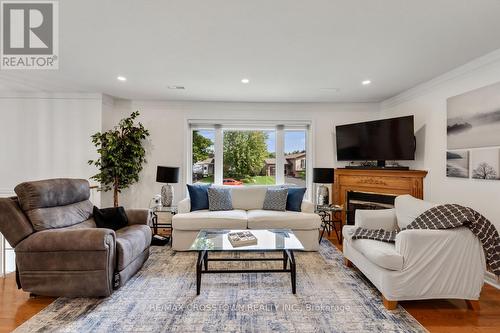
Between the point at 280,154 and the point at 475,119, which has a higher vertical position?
the point at 475,119

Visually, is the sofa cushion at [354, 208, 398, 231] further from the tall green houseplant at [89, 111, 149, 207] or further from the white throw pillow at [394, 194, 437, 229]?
the tall green houseplant at [89, 111, 149, 207]

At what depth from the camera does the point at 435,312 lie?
2129mm

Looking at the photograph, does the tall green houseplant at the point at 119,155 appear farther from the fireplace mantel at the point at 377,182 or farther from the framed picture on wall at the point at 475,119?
the framed picture on wall at the point at 475,119

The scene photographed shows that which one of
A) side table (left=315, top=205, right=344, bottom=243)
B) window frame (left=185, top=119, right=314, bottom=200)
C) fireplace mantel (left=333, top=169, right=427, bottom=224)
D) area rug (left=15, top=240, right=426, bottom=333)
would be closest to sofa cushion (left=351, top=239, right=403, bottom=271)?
area rug (left=15, top=240, right=426, bottom=333)

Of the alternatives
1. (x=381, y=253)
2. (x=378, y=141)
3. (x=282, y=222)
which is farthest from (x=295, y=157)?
(x=381, y=253)

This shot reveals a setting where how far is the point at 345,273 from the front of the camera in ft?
9.22

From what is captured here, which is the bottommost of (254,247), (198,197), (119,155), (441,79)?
(254,247)

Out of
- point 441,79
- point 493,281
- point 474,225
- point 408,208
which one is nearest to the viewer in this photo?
point 474,225

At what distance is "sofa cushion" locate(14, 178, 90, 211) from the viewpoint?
2.34m

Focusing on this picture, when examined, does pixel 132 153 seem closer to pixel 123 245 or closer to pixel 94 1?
pixel 123 245

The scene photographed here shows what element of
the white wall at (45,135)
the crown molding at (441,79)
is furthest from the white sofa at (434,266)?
the white wall at (45,135)

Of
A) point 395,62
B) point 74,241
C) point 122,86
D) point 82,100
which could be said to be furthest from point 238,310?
point 82,100

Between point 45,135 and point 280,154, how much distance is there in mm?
4268
